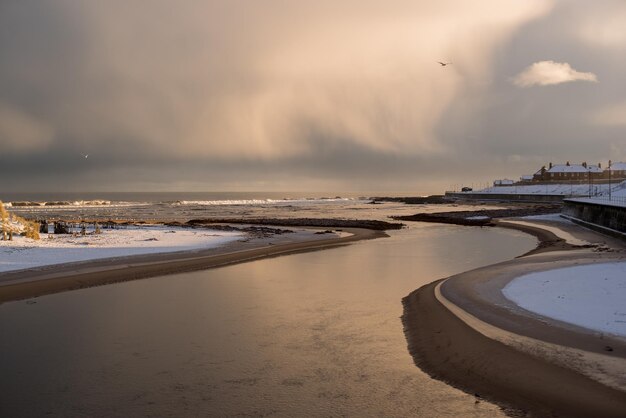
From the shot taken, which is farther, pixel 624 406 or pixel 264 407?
pixel 264 407

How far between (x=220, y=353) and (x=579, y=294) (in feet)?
33.0

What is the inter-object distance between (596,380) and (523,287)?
7571mm

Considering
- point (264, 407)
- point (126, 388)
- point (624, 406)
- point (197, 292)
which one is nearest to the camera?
point (624, 406)

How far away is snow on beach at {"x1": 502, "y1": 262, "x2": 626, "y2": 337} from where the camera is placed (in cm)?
1154

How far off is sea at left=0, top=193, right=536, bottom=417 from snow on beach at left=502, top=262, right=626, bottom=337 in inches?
145

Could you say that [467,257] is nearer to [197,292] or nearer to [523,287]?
[523,287]

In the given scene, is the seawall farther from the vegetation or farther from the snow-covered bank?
the vegetation

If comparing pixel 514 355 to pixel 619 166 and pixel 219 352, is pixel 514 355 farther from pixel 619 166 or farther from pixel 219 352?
pixel 619 166

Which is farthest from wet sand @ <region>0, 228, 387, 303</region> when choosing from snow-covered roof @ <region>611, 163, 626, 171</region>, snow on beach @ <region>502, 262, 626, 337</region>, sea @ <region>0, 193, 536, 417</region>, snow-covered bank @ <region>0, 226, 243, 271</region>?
snow-covered roof @ <region>611, 163, 626, 171</region>

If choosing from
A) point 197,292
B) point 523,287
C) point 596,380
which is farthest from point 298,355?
point 523,287

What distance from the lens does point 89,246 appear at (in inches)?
1078

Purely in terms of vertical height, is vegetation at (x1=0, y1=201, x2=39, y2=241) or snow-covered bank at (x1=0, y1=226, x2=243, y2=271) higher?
vegetation at (x1=0, y1=201, x2=39, y2=241)

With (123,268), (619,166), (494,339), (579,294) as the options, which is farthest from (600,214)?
(619,166)

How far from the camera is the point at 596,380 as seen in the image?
833cm
